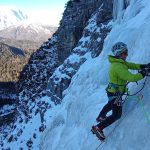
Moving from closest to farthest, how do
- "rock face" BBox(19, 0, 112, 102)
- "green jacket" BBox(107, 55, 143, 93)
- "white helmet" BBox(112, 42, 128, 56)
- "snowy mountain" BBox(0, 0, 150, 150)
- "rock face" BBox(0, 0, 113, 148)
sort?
"green jacket" BBox(107, 55, 143, 93) < "white helmet" BBox(112, 42, 128, 56) < "snowy mountain" BBox(0, 0, 150, 150) < "rock face" BBox(19, 0, 112, 102) < "rock face" BBox(0, 0, 113, 148)

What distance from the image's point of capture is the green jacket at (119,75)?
1040cm

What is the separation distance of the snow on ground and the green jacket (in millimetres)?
760

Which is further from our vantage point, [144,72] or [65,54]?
[65,54]

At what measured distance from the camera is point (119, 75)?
10.7 meters

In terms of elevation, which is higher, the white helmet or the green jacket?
the white helmet

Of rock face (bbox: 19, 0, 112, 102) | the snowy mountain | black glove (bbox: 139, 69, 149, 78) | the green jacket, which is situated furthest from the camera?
rock face (bbox: 19, 0, 112, 102)

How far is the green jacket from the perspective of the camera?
409 inches

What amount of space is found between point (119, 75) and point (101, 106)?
4178 millimetres

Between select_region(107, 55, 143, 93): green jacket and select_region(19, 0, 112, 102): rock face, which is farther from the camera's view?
select_region(19, 0, 112, 102): rock face

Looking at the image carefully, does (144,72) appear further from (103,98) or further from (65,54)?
(65,54)

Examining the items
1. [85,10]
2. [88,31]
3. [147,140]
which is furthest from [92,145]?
[85,10]

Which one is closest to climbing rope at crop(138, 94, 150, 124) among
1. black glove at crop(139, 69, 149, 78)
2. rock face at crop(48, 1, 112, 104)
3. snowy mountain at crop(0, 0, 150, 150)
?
snowy mountain at crop(0, 0, 150, 150)

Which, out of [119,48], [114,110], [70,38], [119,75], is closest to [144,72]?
[119,75]

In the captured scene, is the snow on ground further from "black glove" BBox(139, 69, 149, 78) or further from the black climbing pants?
"black glove" BBox(139, 69, 149, 78)
